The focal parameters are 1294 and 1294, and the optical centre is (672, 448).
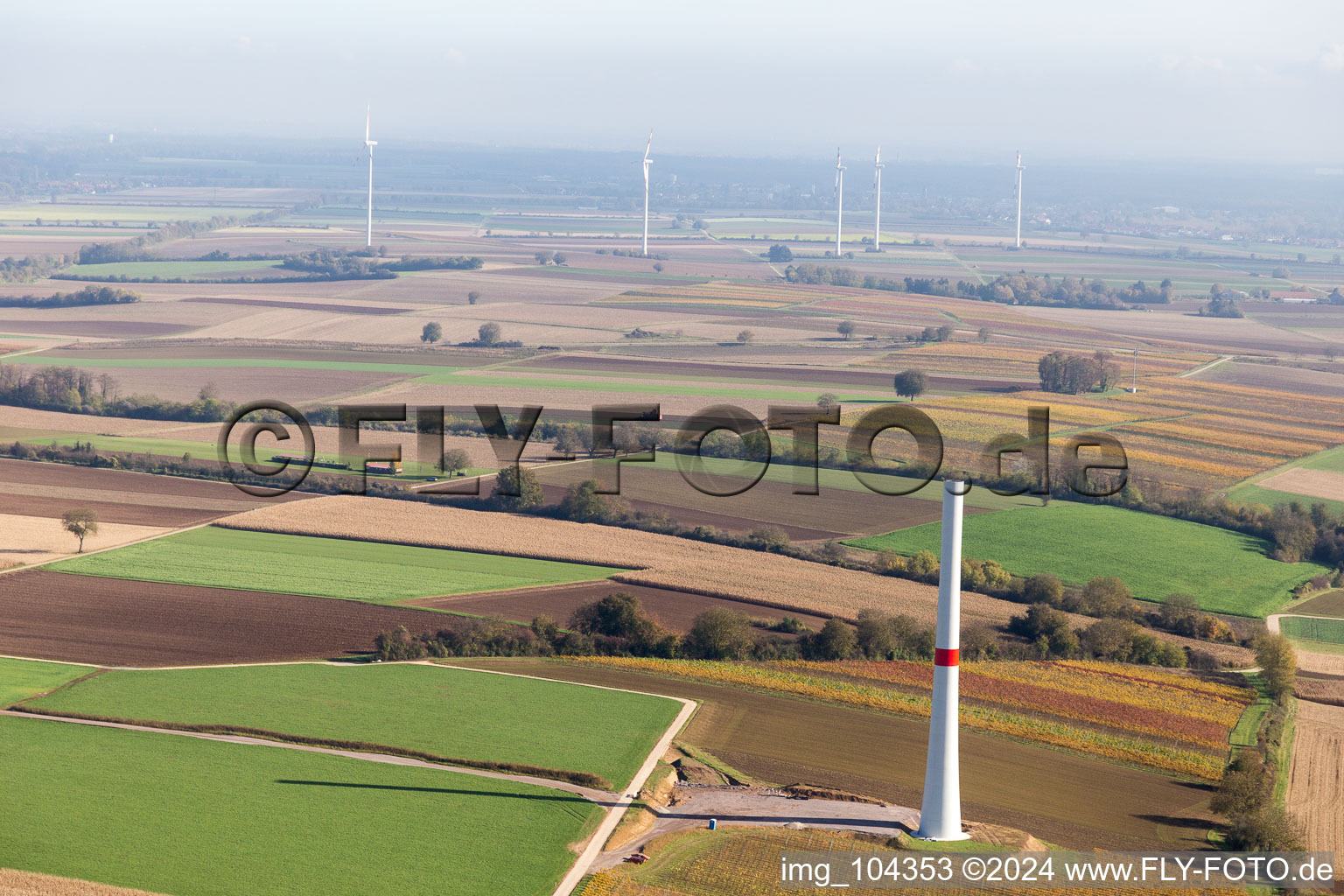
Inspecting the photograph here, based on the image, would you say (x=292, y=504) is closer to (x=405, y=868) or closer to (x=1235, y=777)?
(x=405, y=868)

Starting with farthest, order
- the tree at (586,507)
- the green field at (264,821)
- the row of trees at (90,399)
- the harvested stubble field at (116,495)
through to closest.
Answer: the row of trees at (90,399) < the tree at (586,507) < the harvested stubble field at (116,495) < the green field at (264,821)

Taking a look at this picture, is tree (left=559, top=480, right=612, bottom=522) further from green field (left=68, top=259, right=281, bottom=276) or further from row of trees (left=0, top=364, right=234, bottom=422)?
green field (left=68, top=259, right=281, bottom=276)

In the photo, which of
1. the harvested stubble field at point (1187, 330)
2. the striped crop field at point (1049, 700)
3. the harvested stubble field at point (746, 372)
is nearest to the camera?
the striped crop field at point (1049, 700)

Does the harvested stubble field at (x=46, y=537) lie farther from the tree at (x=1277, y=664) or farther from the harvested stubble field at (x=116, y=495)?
the tree at (x=1277, y=664)

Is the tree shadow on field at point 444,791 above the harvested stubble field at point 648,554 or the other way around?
the other way around

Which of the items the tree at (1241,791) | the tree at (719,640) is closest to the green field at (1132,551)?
the tree at (719,640)

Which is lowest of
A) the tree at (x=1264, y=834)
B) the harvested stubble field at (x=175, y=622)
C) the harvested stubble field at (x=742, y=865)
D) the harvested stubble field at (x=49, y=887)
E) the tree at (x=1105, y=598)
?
the harvested stubble field at (x=49, y=887)
